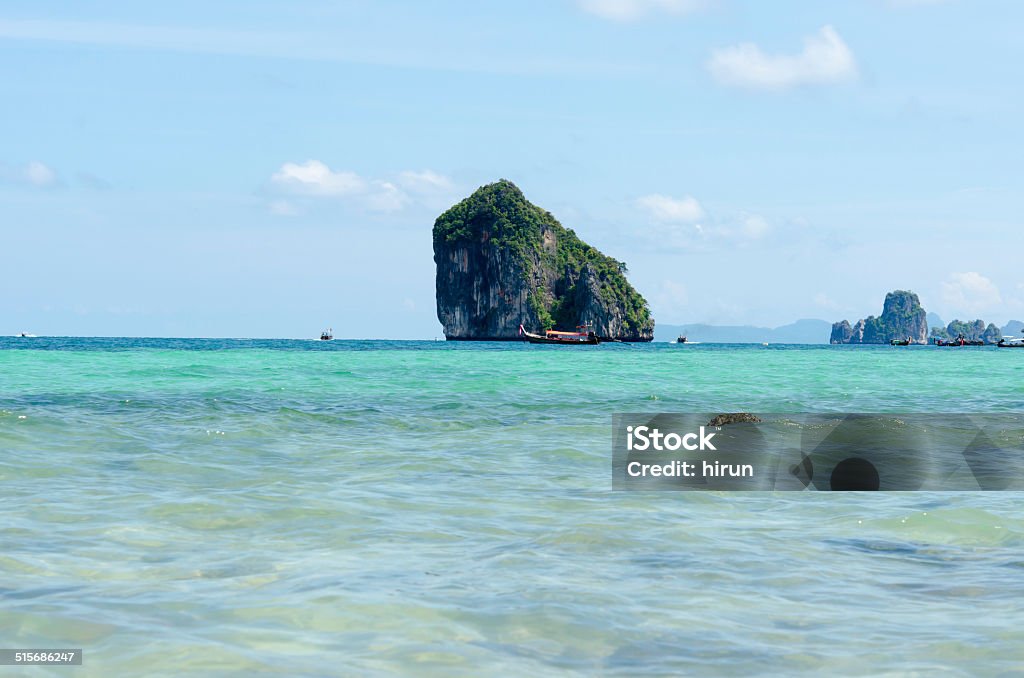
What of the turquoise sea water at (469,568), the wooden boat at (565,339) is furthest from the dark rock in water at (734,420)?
the wooden boat at (565,339)

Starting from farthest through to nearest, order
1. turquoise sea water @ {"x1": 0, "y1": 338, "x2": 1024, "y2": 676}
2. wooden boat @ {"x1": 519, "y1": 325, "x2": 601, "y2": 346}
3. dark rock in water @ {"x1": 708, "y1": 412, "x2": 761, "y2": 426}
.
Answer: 1. wooden boat @ {"x1": 519, "y1": 325, "x2": 601, "y2": 346}
2. dark rock in water @ {"x1": 708, "y1": 412, "x2": 761, "y2": 426}
3. turquoise sea water @ {"x1": 0, "y1": 338, "x2": 1024, "y2": 676}

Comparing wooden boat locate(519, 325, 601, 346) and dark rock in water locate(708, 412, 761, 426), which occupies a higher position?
wooden boat locate(519, 325, 601, 346)

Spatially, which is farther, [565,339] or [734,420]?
[565,339]

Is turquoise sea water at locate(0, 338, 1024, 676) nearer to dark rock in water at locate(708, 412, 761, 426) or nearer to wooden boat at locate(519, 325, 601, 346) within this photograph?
dark rock in water at locate(708, 412, 761, 426)

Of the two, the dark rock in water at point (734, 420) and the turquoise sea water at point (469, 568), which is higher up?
the dark rock in water at point (734, 420)

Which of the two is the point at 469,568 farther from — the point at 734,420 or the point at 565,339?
the point at 565,339

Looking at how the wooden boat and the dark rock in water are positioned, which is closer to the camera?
the dark rock in water

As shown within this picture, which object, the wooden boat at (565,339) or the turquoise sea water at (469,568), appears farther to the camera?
the wooden boat at (565,339)

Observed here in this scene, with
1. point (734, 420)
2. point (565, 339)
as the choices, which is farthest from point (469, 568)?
point (565, 339)

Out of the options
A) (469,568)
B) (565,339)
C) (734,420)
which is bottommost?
(469,568)

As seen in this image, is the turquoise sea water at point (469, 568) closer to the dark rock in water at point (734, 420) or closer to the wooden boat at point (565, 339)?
the dark rock in water at point (734, 420)

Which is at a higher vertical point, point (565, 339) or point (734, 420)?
point (565, 339)

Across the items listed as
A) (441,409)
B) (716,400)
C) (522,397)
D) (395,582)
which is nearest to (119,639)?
(395,582)

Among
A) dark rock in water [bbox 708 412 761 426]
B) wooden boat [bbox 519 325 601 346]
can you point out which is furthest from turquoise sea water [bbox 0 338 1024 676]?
wooden boat [bbox 519 325 601 346]
